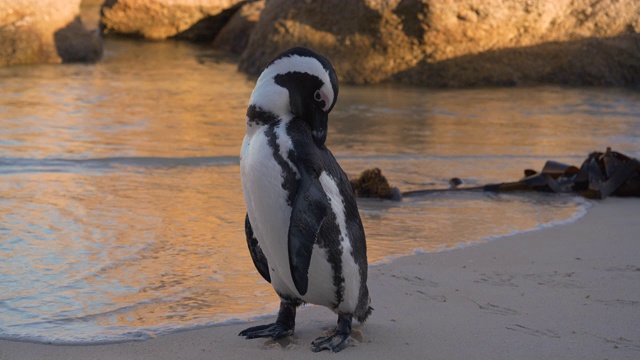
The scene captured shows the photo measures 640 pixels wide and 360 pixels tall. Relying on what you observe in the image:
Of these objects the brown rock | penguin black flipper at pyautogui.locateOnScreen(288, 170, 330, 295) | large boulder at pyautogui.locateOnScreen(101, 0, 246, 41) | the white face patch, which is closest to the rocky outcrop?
the brown rock

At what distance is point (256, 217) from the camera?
3.45m

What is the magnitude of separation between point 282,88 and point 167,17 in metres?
17.0

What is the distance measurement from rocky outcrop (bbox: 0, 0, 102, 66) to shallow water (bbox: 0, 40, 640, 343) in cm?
52

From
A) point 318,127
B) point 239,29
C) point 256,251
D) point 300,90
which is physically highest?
point 239,29

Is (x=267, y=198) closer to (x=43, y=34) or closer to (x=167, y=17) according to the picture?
(x=43, y=34)

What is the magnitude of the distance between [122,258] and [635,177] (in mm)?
3502

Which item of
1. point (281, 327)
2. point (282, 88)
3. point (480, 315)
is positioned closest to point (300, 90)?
point (282, 88)

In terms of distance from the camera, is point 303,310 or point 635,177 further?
point 635,177

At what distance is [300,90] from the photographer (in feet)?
11.5

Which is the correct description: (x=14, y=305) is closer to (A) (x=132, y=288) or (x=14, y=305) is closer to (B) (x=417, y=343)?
(A) (x=132, y=288)

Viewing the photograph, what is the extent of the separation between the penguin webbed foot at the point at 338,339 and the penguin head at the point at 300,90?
65cm

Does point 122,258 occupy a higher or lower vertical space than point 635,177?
lower

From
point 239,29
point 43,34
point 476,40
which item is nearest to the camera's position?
point 476,40

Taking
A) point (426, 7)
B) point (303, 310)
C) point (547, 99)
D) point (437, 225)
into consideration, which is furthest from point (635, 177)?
point (426, 7)
